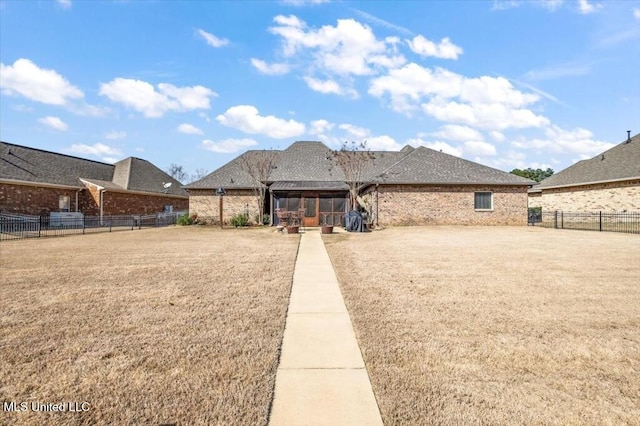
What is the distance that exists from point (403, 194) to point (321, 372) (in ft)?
66.4

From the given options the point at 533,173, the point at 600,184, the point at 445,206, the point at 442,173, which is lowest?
the point at 445,206

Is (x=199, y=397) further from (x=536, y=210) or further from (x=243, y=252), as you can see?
(x=536, y=210)

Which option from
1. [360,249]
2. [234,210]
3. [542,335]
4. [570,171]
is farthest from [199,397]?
[570,171]

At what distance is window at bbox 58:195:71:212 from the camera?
25.3 m

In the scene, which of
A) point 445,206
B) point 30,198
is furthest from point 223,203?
point 445,206

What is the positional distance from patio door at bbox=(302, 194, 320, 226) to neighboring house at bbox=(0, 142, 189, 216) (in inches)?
636

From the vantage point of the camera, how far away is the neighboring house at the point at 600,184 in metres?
23.1

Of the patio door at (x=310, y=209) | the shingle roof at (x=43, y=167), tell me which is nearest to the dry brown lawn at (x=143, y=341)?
the patio door at (x=310, y=209)

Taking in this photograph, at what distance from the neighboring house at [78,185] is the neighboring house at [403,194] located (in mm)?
8078

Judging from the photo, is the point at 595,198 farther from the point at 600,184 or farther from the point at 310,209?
the point at 310,209

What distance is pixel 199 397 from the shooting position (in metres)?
3.01

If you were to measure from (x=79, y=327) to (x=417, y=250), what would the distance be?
9733 millimetres

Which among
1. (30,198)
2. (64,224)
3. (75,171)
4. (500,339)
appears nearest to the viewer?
(500,339)

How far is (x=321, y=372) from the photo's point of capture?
3516mm
